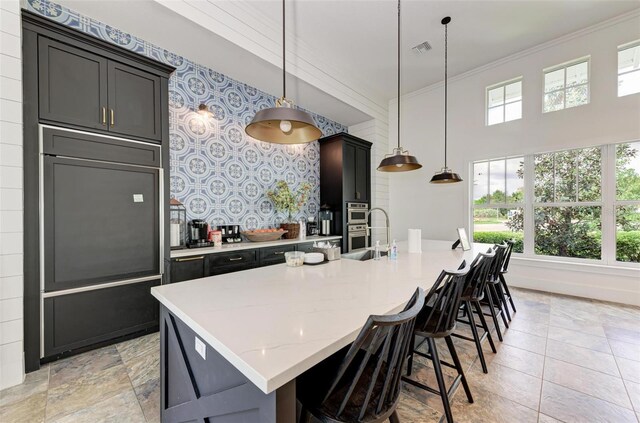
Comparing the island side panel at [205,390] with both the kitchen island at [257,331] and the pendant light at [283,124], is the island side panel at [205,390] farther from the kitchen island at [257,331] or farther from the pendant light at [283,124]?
the pendant light at [283,124]

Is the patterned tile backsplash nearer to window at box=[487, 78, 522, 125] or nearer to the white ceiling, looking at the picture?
the white ceiling

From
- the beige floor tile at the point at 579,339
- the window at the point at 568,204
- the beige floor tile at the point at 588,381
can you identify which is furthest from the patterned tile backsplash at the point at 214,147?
the window at the point at 568,204

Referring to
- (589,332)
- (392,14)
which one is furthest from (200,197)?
(589,332)

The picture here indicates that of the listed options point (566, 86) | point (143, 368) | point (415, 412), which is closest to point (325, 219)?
point (143, 368)

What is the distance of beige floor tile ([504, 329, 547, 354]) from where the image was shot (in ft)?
7.81

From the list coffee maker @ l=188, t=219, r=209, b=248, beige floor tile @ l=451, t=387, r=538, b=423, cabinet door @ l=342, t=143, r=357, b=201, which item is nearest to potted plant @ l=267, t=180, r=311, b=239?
cabinet door @ l=342, t=143, r=357, b=201

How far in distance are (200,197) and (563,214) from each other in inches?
215

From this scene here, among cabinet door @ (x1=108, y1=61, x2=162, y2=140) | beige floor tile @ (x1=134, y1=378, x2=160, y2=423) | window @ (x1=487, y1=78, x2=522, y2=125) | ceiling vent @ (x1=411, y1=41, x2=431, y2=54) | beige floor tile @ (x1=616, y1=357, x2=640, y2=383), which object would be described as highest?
ceiling vent @ (x1=411, y1=41, x2=431, y2=54)

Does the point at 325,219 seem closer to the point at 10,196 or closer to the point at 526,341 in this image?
the point at 526,341

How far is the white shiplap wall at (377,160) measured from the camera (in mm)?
5434

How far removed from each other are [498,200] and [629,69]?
228 centimetres

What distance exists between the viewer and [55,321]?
213 centimetres

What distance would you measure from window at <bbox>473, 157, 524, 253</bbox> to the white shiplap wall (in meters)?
1.72

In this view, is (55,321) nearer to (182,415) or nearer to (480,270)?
(182,415)
